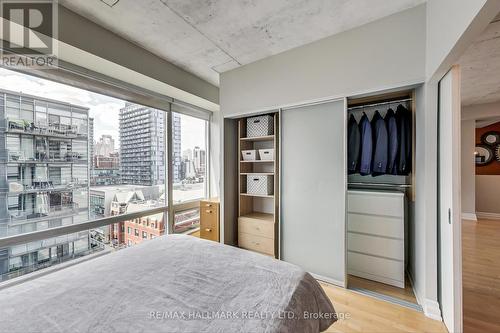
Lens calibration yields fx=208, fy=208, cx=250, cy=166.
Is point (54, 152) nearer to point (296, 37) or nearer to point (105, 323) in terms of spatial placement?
point (105, 323)

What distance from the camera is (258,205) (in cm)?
329

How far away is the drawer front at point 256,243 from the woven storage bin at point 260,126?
1.41 metres

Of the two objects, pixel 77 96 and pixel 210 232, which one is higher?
pixel 77 96

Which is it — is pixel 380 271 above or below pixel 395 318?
above

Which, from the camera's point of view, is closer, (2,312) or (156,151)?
(2,312)

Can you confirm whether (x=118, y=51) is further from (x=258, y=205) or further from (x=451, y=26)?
(x=451, y=26)

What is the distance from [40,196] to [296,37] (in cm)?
306

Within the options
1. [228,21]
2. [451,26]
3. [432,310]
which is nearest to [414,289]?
[432,310]

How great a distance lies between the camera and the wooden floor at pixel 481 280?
1.69 metres

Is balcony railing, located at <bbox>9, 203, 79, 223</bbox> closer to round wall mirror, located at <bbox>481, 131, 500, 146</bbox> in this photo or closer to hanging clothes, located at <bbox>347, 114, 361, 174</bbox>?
hanging clothes, located at <bbox>347, 114, 361, 174</bbox>

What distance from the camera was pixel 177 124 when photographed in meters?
3.45

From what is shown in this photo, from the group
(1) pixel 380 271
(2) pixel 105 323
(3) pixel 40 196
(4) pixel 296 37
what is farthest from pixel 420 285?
(3) pixel 40 196

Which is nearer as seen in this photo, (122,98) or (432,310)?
(432,310)

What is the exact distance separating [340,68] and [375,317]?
2.31 meters
